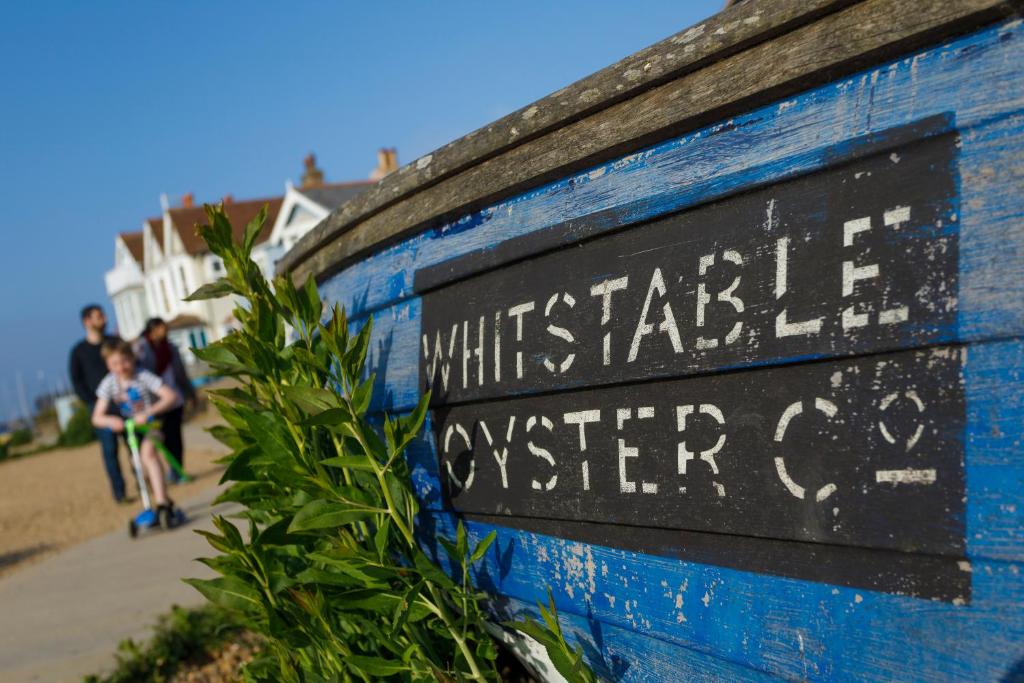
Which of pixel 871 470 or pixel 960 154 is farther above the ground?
pixel 960 154

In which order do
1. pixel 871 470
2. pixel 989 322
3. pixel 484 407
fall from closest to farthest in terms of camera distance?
pixel 989 322
pixel 871 470
pixel 484 407

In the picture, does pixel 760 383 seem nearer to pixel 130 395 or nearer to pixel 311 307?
pixel 311 307

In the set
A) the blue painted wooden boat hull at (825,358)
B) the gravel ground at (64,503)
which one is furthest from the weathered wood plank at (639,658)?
the gravel ground at (64,503)

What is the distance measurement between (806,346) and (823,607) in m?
0.39

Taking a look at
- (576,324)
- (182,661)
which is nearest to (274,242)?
(182,661)

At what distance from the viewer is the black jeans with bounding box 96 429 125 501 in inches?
295

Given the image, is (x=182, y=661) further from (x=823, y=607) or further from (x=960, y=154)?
(x=960, y=154)

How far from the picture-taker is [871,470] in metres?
1.25

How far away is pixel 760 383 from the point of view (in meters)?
1.38

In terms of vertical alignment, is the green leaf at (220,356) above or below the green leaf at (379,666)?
above

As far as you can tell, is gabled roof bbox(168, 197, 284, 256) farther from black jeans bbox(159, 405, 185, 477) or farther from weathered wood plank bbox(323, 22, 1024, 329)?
weathered wood plank bbox(323, 22, 1024, 329)

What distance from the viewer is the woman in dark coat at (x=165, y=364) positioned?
23.9ft

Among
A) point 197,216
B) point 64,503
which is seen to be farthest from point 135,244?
point 64,503

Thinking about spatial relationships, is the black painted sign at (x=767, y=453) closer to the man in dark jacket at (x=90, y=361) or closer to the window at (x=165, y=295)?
the man in dark jacket at (x=90, y=361)
